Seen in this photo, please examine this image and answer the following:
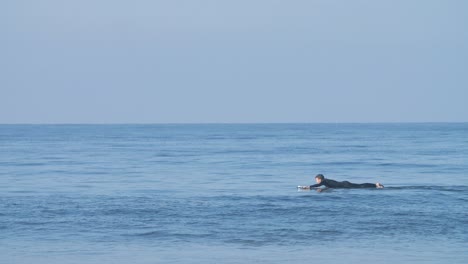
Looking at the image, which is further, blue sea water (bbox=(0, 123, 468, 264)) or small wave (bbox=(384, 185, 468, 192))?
small wave (bbox=(384, 185, 468, 192))

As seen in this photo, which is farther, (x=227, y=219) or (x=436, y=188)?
(x=436, y=188)

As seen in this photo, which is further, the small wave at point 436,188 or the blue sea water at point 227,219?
the small wave at point 436,188

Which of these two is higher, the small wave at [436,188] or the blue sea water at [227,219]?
the small wave at [436,188]

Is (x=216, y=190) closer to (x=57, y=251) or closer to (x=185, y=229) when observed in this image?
(x=185, y=229)

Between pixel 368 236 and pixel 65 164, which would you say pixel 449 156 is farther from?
pixel 368 236

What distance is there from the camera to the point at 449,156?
176 ft

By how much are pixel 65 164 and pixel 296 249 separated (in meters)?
31.3

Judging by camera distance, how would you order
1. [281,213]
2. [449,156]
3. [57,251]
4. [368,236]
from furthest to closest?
[449,156]
[281,213]
[368,236]
[57,251]

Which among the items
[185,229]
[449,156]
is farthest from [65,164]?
[185,229]

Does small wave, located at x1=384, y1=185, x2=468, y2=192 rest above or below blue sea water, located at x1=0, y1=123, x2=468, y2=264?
above

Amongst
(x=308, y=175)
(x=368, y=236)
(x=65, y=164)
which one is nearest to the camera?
(x=368, y=236)

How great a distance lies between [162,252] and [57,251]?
2.26 metres

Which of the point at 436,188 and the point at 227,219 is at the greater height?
the point at 436,188

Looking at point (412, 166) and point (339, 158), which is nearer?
point (412, 166)
